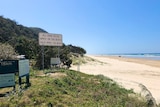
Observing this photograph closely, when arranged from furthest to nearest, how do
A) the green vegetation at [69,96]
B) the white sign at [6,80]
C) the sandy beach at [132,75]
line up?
the sandy beach at [132,75]
the white sign at [6,80]
the green vegetation at [69,96]

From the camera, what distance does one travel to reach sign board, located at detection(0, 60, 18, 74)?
9.00 metres

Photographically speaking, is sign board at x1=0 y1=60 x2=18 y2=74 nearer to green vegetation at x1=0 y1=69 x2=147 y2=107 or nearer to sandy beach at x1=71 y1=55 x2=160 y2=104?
green vegetation at x1=0 y1=69 x2=147 y2=107

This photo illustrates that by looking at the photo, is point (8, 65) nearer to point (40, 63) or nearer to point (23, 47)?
point (40, 63)

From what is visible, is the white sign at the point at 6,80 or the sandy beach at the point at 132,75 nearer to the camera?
the white sign at the point at 6,80

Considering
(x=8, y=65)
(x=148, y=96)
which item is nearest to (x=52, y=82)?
(x=8, y=65)

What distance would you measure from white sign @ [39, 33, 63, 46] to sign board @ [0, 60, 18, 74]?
965 centimetres

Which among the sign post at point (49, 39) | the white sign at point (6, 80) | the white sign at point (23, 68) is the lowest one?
the white sign at point (6, 80)

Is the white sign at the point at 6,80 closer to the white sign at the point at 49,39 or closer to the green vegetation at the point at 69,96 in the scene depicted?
the green vegetation at the point at 69,96

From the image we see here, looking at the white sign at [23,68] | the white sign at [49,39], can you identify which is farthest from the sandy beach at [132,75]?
the white sign at [23,68]

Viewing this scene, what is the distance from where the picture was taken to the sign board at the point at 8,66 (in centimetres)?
900

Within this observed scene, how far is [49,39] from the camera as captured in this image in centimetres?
1969

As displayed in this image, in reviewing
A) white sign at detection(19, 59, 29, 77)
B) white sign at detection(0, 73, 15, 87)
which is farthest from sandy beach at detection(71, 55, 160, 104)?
white sign at detection(0, 73, 15, 87)

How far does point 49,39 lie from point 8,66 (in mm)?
10572

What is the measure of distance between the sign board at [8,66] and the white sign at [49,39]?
965 centimetres
